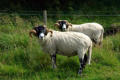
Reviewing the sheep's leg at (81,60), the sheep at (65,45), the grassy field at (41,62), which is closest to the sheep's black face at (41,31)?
the sheep at (65,45)

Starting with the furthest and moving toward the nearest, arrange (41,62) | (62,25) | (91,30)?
(91,30), (62,25), (41,62)

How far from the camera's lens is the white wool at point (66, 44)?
7473 millimetres

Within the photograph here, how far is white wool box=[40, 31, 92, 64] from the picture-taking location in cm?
747

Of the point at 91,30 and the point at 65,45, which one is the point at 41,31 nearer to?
the point at 65,45

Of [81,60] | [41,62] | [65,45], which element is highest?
[65,45]

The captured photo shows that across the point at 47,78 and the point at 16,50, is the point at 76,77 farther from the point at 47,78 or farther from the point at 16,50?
the point at 16,50

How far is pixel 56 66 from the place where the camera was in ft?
25.4

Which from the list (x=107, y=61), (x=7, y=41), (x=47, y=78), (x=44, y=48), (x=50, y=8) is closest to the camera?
(x=47, y=78)

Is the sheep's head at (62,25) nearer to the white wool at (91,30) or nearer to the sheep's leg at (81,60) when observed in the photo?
the white wool at (91,30)

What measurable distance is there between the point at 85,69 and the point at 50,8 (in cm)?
1311

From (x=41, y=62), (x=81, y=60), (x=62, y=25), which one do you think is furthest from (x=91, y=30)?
(x=41, y=62)

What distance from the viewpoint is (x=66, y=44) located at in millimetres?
7527

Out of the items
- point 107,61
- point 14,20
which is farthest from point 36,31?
point 14,20

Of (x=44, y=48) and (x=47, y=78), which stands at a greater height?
(x=44, y=48)
